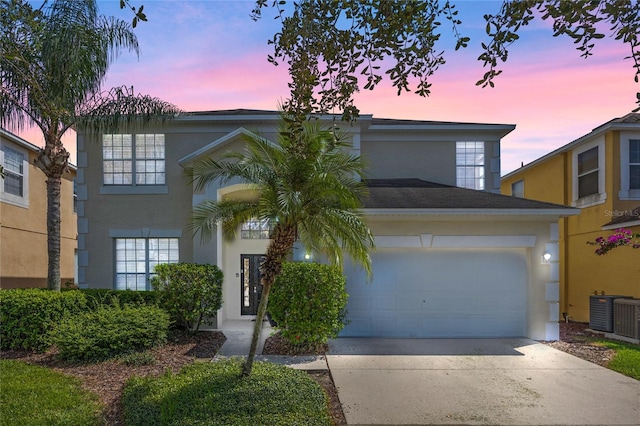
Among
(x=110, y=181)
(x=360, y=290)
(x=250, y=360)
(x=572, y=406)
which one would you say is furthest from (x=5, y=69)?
(x=572, y=406)

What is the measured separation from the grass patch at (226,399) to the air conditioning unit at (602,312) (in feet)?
32.1

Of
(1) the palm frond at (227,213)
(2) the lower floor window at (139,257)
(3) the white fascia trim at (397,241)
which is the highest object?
(1) the palm frond at (227,213)

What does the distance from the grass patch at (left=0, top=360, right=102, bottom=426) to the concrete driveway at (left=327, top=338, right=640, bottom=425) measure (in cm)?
381

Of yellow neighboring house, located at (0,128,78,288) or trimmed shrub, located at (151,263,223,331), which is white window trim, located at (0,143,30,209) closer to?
yellow neighboring house, located at (0,128,78,288)

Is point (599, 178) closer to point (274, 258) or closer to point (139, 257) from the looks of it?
point (274, 258)

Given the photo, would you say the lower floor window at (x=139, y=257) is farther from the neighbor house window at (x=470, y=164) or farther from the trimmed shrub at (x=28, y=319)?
the neighbor house window at (x=470, y=164)

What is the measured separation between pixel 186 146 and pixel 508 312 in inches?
410

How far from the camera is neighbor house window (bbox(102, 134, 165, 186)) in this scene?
12156 millimetres

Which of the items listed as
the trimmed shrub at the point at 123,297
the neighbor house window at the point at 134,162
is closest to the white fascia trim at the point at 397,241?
the trimmed shrub at the point at 123,297

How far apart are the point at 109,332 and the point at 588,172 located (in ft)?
50.7

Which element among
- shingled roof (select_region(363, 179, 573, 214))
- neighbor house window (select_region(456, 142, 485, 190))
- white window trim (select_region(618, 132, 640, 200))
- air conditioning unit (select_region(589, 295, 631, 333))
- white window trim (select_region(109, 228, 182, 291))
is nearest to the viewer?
shingled roof (select_region(363, 179, 573, 214))

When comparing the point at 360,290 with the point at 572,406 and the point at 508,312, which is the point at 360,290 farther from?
the point at 572,406

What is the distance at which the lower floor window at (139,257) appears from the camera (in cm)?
1202

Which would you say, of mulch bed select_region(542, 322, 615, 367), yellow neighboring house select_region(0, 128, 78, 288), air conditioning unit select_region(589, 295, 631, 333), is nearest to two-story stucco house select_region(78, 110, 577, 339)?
mulch bed select_region(542, 322, 615, 367)
